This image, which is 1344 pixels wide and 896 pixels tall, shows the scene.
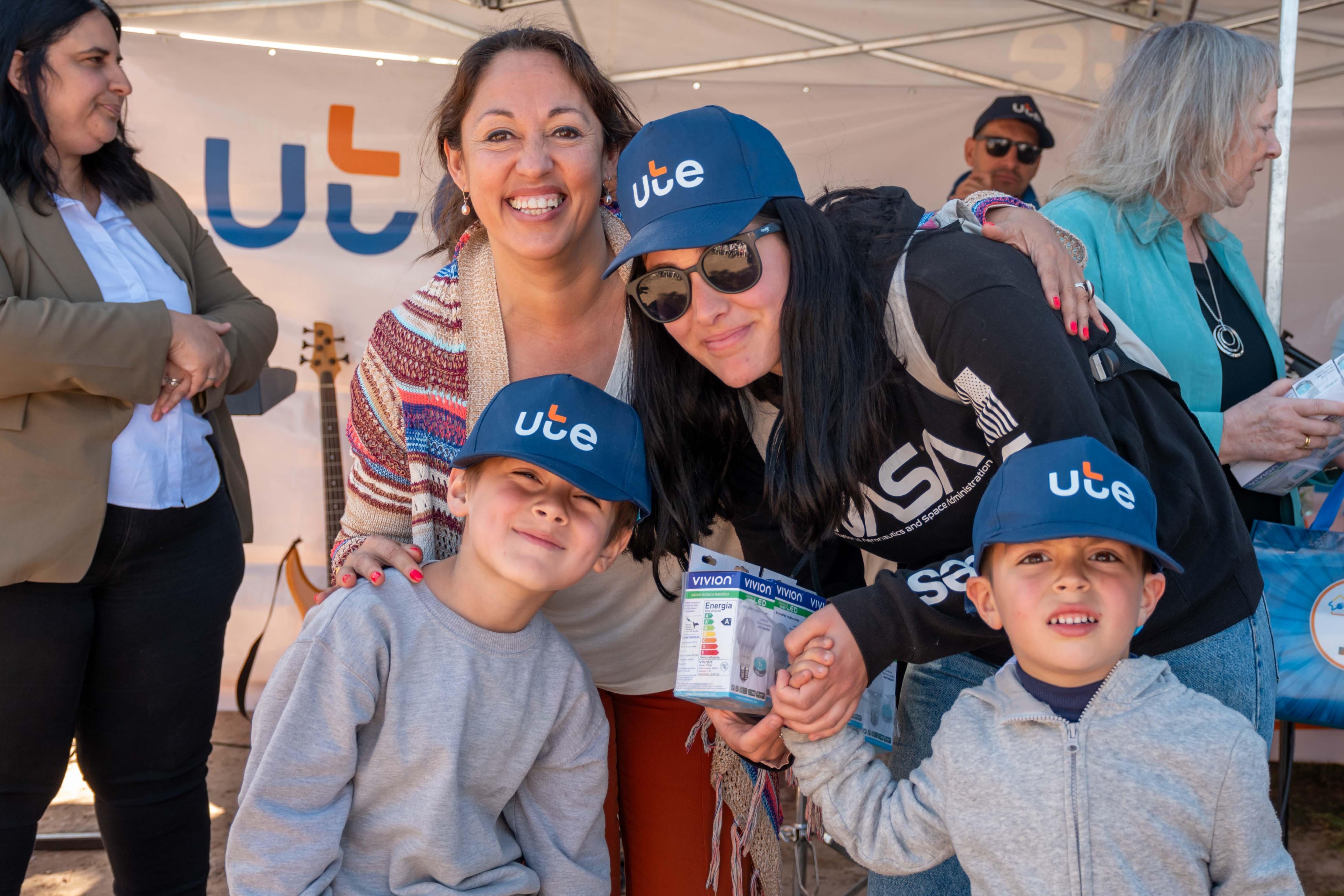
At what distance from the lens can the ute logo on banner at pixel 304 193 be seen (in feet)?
15.0

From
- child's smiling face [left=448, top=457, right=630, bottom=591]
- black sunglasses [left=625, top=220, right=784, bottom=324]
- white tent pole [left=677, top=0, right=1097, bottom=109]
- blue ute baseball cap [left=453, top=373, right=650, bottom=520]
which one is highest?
white tent pole [left=677, top=0, right=1097, bottom=109]

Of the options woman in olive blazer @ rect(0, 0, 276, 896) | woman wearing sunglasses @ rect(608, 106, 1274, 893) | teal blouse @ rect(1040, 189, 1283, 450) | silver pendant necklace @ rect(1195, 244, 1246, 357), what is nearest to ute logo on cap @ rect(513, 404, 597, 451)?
woman wearing sunglasses @ rect(608, 106, 1274, 893)

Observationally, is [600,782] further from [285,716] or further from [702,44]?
[702,44]

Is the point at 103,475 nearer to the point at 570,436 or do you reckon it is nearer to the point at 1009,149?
the point at 570,436

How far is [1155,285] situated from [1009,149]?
2001 mm

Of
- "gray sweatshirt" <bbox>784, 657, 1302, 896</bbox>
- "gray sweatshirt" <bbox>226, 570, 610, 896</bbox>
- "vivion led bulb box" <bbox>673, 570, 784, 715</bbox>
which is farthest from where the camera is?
"gray sweatshirt" <bbox>226, 570, 610, 896</bbox>

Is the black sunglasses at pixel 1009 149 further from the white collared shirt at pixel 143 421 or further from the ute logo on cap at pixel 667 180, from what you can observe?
the white collared shirt at pixel 143 421

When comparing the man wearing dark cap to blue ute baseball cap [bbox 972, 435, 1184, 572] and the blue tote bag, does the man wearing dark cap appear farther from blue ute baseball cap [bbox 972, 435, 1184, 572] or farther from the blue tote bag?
blue ute baseball cap [bbox 972, 435, 1184, 572]

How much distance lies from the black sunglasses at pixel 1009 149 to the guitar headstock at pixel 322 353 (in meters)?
2.98

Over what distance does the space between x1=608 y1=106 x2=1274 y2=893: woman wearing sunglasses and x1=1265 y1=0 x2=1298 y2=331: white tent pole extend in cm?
127

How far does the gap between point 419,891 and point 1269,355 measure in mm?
2343

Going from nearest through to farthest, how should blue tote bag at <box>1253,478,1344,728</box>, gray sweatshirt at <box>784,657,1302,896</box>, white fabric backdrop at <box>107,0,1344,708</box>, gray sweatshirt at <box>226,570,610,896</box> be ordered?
gray sweatshirt at <box>784,657,1302,896</box> → gray sweatshirt at <box>226,570,610,896</box> → blue tote bag at <box>1253,478,1344,728</box> → white fabric backdrop at <box>107,0,1344,708</box>

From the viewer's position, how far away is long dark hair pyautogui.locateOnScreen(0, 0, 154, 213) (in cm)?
234

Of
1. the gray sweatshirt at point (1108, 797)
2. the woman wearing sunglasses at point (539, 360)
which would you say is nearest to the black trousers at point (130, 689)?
the woman wearing sunglasses at point (539, 360)
